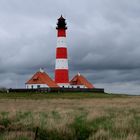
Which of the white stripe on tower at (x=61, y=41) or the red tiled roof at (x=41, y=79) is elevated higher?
the white stripe on tower at (x=61, y=41)

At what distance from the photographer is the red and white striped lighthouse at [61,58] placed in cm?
6850

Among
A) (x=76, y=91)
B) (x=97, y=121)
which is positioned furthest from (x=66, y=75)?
(x=97, y=121)

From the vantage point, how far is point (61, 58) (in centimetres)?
6831

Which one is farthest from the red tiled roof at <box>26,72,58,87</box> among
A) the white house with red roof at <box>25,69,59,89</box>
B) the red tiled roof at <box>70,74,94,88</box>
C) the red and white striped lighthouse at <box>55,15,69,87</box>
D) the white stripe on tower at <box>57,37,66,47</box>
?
the white stripe on tower at <box>57,37,66,47</box>

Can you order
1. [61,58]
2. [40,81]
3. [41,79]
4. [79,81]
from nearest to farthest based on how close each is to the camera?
1. [61,58]
2. [40,81]
3. [41,79]
4. [79,81]

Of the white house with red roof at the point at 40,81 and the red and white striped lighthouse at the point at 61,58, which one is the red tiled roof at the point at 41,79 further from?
the red and white striped lighthouse at the point at 61,58

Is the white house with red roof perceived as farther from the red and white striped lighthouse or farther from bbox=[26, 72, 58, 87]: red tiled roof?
the red and white striped lighthouse

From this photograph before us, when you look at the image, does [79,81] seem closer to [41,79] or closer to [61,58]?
[41,79]

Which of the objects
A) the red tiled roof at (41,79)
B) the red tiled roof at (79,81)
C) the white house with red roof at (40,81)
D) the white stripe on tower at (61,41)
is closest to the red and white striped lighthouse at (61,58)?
the white stripe on tower at (61,41)

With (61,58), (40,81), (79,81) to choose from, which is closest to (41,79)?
(40,81)

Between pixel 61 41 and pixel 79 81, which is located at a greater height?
pixel 61 41

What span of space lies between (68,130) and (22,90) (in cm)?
5504

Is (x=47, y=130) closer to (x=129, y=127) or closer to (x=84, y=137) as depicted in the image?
(x=84, y=137)

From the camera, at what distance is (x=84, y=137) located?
13.1m
